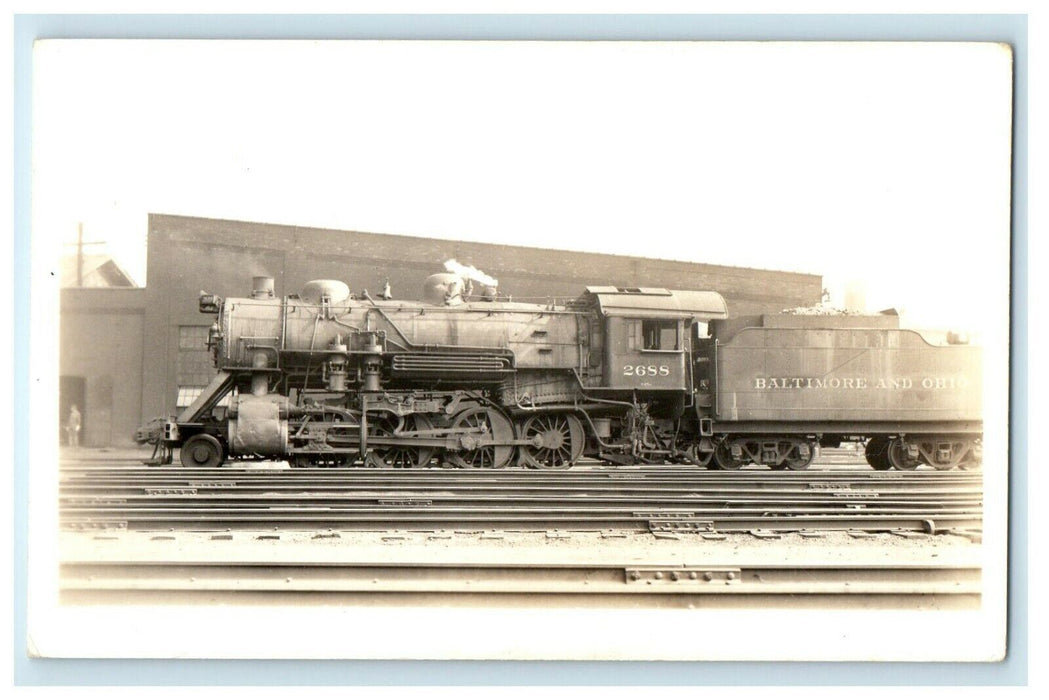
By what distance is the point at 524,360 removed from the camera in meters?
11.3

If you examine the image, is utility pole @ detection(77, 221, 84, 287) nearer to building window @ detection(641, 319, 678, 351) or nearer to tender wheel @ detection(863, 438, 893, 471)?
building window @ detection(641, 319, 678, 351)

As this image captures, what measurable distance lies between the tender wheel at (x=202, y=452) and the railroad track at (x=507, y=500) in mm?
303

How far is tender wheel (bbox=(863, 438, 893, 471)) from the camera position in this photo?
38.6 ft

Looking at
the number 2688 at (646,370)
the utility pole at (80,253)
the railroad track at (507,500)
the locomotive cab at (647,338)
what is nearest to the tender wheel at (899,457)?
the railroad track at (507,500)

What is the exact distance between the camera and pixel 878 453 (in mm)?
11914

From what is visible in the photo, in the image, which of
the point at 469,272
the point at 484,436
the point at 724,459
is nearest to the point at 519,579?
the point at 484,436

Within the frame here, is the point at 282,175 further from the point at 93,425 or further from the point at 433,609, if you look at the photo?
the point at 433,609

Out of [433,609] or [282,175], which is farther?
[282,175]

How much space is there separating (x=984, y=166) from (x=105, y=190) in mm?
6984

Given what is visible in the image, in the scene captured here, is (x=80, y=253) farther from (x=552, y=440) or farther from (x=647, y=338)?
(x=647, y=338)

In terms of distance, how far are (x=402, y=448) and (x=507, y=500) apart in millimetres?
3433

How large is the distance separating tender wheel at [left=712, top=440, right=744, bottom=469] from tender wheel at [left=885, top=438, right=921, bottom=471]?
81.9 inches

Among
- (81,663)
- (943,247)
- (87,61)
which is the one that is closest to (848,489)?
(943,247)

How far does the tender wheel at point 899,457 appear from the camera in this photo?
1153 centimetres
